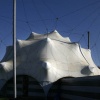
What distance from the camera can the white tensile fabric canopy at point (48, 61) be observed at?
44906 mm

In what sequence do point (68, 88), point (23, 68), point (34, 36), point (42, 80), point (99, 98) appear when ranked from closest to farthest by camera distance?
point (99, 98) < point (68, 88) < point (42, 80) < point (23, 68) < point (34, 36)

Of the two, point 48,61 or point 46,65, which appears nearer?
point 46,65

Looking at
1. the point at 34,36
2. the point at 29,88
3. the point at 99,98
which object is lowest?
the point at 99,98

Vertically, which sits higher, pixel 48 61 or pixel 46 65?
pixel 48 61

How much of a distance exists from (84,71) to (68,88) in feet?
29.8

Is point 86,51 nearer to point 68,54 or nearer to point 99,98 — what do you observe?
point 68,54

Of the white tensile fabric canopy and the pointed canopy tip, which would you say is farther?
the white tensile fabric canopy

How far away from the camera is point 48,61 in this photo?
45.8 m

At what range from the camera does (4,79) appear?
49.4 m

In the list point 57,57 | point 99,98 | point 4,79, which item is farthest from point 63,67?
point 99,98

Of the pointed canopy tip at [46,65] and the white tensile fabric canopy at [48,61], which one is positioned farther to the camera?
the white tensile fabric canopy at [48,61]

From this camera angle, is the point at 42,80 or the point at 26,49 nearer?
the point at 42,80

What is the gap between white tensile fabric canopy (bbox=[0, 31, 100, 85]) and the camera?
4491cm

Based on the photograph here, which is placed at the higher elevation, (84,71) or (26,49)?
(26,49)
